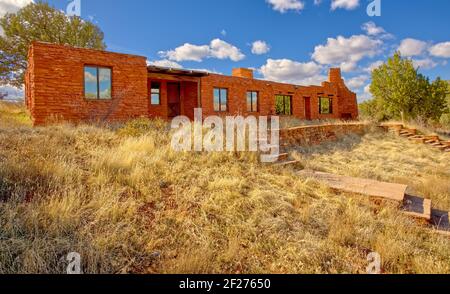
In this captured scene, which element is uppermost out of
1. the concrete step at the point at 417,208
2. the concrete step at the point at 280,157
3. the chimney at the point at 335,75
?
the chimney at the point at 335,75

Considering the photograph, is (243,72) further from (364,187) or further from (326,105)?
(364,187)

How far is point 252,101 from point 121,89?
9.33m

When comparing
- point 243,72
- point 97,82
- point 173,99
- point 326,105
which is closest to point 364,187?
point 97,82

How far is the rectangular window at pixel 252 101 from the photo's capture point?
18.1m

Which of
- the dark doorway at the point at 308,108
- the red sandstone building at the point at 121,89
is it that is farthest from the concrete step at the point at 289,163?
the dark doorway at the point at 308,108

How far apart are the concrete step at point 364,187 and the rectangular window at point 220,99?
10317 millimetres

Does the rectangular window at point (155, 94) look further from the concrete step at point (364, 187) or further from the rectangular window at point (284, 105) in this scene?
the concrete step at point (364, 187)

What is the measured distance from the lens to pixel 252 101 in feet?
60.4

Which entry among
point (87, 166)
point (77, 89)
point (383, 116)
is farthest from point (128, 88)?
point (383, 116)

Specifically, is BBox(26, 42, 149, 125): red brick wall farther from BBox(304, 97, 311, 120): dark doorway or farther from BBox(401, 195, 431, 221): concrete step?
BBox(304, 97, 311, 120): dark doorway

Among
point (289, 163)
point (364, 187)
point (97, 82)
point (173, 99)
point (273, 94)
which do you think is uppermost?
point (273, 94)

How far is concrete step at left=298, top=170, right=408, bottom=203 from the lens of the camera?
5.26 m

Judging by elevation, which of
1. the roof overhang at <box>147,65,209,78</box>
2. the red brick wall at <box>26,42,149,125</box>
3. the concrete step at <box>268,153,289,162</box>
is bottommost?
the concrete step at <box>268,153,289,162</box>

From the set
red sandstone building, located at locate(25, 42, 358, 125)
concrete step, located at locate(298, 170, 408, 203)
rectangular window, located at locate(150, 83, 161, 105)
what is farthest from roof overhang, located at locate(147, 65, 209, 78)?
concrete step, located at locate(298, 170, 408, 203)
